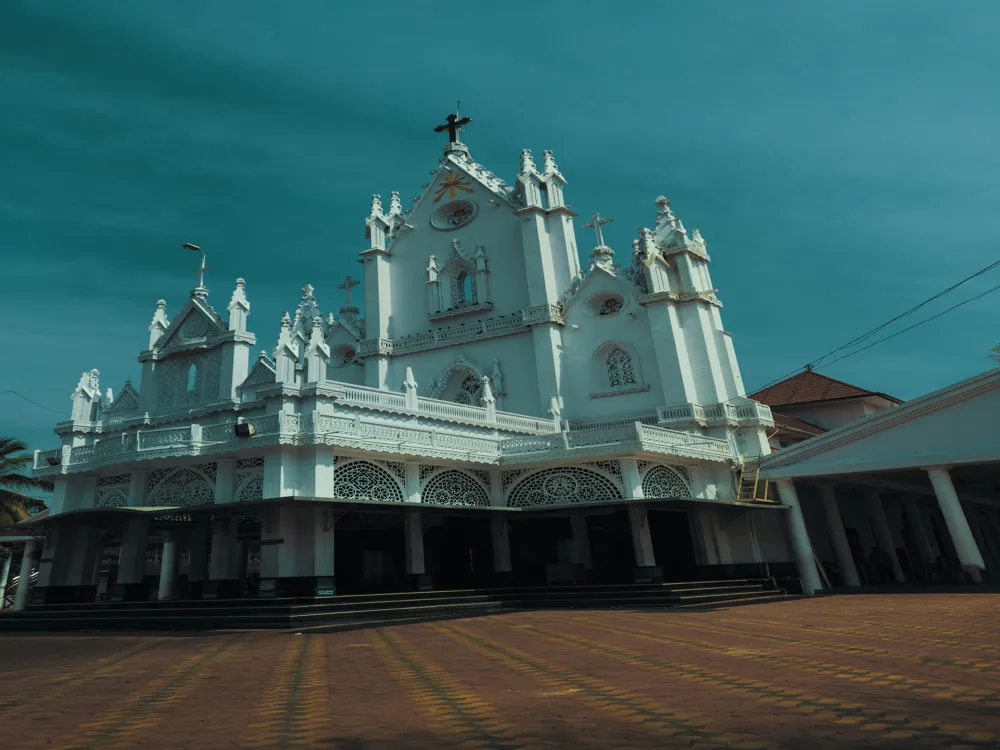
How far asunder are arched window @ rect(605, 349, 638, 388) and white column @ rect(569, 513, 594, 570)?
7.45m

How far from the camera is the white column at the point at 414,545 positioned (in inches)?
872

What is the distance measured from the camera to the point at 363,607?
18625 mm

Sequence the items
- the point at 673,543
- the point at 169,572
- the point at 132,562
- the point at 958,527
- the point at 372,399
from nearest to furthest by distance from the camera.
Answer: the point at 958,527, the point at 132,562, the point at 372,399, the point at 169,572, the point at 673,543

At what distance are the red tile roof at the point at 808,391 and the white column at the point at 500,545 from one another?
755 inches

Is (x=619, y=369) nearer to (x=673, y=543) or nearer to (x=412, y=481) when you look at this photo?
(x=673, y=543)

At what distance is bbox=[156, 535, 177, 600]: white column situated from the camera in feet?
79.6

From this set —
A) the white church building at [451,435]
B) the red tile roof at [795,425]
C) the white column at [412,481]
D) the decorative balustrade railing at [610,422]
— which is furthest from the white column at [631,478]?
the red tile roof at [795,425]

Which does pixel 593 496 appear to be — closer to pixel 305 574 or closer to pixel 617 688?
pixel 305 574

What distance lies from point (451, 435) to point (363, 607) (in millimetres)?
6368

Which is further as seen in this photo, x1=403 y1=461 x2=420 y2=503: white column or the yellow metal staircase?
the yellow metal staircase

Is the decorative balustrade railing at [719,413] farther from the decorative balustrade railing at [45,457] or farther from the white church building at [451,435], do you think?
the decorative balustrade railing at [45,457]

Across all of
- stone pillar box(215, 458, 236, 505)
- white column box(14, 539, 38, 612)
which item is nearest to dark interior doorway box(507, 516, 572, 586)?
stone pillar box(215, 458, 236, 505)

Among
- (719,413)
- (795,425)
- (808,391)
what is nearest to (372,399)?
(719,413)

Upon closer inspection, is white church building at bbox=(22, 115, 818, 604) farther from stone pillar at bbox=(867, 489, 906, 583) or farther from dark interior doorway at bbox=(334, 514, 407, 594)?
stone pillar at bbox=(867, 489, 906, 583)
